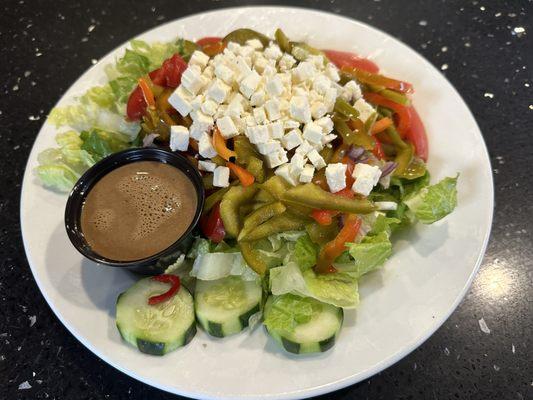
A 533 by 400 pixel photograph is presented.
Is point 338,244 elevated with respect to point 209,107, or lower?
lower

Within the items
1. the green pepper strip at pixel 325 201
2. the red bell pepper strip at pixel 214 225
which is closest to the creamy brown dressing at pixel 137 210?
the red bell pepper strip at pixel 214 225

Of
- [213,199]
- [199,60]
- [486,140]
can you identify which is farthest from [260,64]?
[486,140]

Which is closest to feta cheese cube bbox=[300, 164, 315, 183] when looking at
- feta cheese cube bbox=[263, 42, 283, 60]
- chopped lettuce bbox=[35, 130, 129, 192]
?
feta cheese cube bbox=[263, 42, 283, 60]

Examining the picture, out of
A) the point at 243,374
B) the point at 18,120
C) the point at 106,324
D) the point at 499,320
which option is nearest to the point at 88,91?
the point at 18,120

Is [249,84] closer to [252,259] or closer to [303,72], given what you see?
[303,72]

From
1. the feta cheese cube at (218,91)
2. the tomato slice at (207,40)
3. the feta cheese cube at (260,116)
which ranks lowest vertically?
the feta cheese cube at (260,116)

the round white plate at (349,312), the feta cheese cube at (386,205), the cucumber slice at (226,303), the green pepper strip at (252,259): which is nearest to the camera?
the round white plate at (349,312)

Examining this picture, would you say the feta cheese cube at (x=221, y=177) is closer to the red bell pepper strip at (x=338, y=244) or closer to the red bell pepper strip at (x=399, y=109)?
the red bell pepper strip at (x=338, y=244)
